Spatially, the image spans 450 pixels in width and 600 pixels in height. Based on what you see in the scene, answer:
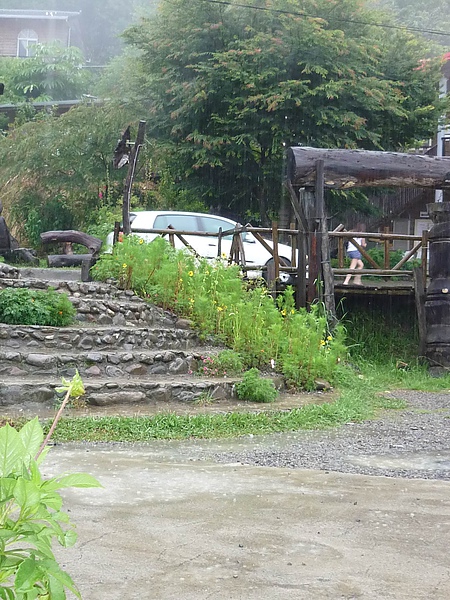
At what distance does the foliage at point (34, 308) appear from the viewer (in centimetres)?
1027

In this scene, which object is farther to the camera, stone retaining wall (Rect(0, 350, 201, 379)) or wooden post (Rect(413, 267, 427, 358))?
wooden post (Rect(413, 267, 427, 358))

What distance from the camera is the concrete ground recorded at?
3.48 meters

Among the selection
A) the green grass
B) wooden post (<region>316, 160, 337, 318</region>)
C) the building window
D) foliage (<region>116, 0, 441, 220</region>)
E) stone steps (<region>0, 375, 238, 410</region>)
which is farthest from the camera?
the building window

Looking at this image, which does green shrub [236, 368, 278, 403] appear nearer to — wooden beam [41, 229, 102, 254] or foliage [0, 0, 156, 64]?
wooden beam [41, 229, 102, 254]

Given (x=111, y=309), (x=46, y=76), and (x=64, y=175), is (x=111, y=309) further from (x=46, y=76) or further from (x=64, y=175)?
(x=46, y=76)

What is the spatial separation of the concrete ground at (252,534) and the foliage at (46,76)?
3167 cm

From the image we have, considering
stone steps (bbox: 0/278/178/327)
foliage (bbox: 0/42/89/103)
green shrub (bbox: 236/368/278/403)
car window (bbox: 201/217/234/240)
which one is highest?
foliage (bbox: 0/42/89/103)

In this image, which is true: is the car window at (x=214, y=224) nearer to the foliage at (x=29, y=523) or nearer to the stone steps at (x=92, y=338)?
the stone steps at (x=92, y=338)

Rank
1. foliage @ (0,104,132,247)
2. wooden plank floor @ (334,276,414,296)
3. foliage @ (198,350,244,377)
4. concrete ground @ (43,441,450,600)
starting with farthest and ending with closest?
foliage @ (0,104,132,247)
wooden plank floor @ (334,276,414,296)
foliage @ (198,350,244,377)
concrete ground @ (43,441,450,600)

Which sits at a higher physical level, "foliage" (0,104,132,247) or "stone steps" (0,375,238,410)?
"foliage" (0,104,132,247)

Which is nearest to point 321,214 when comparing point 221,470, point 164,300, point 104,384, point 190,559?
point 164,300

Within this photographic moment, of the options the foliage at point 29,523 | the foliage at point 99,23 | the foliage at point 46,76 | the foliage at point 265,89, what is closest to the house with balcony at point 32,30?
the foliage at point 99,23

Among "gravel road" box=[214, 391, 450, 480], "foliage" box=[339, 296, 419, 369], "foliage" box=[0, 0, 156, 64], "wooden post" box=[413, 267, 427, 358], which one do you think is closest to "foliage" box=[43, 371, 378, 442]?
"gravel road" box=[214, 391, 450, 480]

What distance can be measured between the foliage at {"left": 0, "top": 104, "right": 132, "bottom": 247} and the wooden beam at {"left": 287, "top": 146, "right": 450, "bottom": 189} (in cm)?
1190
